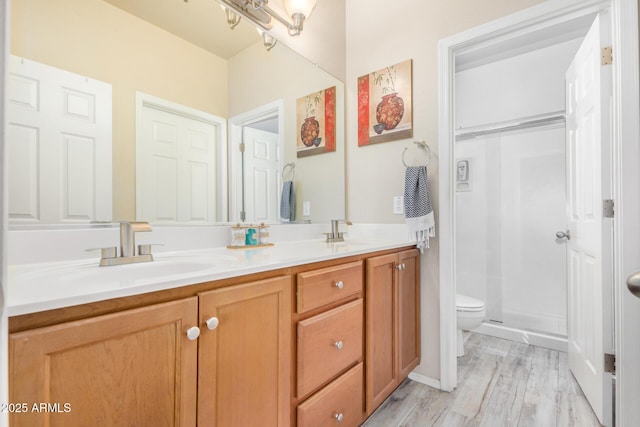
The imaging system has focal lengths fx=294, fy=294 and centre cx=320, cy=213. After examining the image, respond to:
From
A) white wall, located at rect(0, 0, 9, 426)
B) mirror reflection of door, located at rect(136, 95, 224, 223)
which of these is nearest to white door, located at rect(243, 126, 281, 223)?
mirror reflection of door, located at rect(136, 95, 224, 223)

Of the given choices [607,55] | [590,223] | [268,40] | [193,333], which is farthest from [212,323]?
[607,55]

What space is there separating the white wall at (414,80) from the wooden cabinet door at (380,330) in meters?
0.36

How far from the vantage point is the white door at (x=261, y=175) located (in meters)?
1.59

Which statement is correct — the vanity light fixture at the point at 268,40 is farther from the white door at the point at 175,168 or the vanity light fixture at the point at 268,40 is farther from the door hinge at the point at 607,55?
the door hinge at the point at 607,55

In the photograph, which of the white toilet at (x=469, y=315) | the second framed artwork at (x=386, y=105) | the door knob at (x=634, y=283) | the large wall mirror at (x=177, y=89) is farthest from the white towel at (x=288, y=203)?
the door knob at (x=634, y=283)

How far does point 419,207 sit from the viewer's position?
5.49 ft

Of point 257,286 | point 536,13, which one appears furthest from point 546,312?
point 257,286

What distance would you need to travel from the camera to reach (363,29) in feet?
6.88

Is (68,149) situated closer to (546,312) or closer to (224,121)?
(224,121)

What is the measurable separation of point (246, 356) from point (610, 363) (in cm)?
166

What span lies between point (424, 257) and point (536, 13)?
54.5 inches

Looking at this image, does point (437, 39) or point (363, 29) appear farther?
point (363, 29)

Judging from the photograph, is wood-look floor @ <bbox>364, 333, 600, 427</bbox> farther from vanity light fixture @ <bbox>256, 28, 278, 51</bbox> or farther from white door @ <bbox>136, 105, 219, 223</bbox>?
vanity light fixture @ <bbox>256, 28, 278, 51</bbox>

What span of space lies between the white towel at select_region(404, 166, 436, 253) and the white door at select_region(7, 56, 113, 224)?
1.43 meters
